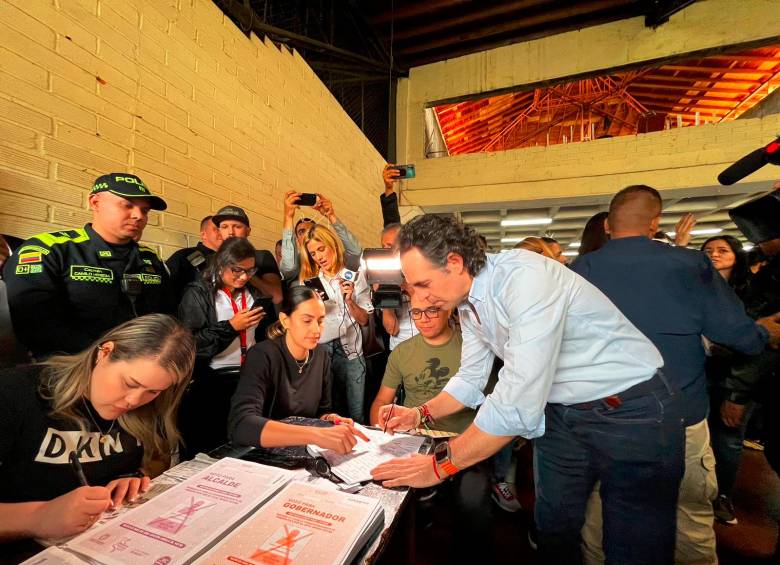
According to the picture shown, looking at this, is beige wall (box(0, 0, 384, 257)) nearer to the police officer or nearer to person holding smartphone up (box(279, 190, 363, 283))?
the police officer

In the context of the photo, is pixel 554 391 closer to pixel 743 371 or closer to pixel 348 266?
pixel 743 371

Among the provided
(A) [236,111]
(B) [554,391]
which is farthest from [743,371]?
(A) [236,111]

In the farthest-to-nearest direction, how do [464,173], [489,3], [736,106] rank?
1. [736,106]
2. [464,173]
3. [489,3]

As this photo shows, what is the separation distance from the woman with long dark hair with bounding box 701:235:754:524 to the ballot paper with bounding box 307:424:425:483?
6.08ft

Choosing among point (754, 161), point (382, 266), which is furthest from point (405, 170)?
point (754, 161)

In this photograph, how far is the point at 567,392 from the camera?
3.92ft

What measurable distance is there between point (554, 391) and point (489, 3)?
5.59m

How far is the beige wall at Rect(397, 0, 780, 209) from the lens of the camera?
15.0 feet

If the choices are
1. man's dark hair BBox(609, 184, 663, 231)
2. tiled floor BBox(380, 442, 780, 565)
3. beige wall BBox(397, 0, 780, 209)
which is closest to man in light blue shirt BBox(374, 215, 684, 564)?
tiled floor BBox(380, 442, 780, 565)

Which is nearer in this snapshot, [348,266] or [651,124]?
[348,266]

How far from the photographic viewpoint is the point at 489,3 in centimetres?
474

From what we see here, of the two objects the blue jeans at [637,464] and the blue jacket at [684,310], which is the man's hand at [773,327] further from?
the blue jeans at [637,464]

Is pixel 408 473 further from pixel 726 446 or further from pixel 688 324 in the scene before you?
pixel 726 446

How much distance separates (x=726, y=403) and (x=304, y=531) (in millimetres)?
2478
